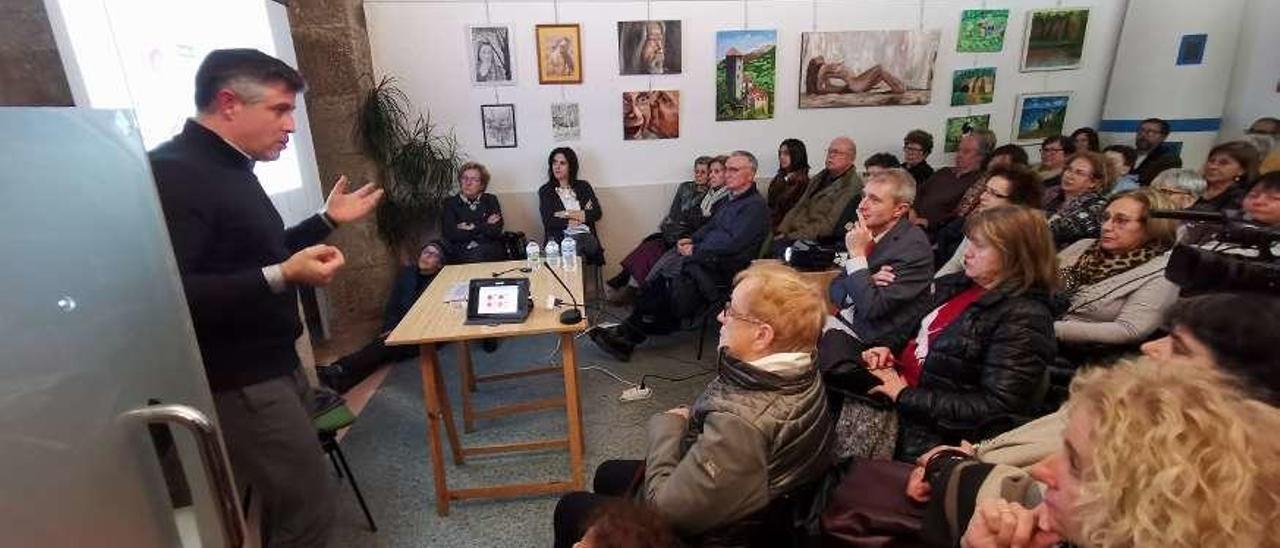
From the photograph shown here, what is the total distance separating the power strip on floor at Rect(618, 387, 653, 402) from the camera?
9.53 feet

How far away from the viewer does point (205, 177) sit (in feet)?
4.09

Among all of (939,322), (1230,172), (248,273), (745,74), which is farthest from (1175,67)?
(248,273)

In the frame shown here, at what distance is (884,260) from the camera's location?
2.15 meters

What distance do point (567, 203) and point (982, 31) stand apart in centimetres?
354

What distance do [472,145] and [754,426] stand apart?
369cm

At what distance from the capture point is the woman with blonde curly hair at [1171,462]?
579 millimetres

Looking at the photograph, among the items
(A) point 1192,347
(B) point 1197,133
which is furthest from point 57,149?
(B) point 1197,133

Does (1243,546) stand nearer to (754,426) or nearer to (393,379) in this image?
(754,426)

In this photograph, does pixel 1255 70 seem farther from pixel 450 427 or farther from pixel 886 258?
pixel 450 427

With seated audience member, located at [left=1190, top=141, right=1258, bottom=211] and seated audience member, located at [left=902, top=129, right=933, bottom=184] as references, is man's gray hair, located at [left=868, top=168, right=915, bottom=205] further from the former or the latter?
seated audience member, located at [left=902, top=129, right=933, bottom=184]

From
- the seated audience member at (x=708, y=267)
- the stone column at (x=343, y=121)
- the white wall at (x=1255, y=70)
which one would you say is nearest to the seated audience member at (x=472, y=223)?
the stone column at (x=343, y=121)

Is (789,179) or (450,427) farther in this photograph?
(789,179)

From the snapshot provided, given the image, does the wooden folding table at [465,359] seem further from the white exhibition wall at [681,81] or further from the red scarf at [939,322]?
the white exhibition wall at [681,81]

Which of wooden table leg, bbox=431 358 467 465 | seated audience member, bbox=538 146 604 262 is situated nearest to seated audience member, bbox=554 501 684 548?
wooden table leg, bbox=431 358 467 465
